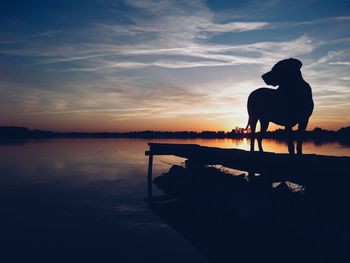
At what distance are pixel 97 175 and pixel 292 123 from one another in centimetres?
2293

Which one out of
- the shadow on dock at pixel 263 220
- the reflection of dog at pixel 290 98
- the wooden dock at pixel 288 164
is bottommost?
the shadow on dock at pixel 263 220

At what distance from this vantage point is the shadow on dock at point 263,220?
585cm

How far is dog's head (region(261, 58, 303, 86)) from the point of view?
773 centimetres

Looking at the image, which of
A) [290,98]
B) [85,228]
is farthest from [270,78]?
[85,228]

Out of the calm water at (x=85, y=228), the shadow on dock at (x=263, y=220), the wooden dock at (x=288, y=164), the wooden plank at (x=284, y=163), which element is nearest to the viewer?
the wooden dock at (x=288, y=164)

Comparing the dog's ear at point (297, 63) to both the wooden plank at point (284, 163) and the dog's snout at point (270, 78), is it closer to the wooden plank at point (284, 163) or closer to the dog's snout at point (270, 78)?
the dog's snout at point (270, 78)

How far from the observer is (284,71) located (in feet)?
25.8

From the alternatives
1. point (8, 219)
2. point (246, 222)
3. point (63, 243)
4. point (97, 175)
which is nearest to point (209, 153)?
point (246, 222)

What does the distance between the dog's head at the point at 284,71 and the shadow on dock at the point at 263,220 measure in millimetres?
2988

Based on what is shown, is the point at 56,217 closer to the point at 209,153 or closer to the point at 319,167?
the point at 209,153

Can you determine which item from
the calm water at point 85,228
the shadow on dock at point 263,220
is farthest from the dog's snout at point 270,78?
the calm water at point 85,228

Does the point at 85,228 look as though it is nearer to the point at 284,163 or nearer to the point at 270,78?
the point at 284,163

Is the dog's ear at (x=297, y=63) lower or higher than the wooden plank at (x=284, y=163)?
higher

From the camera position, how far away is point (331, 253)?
531 cm
